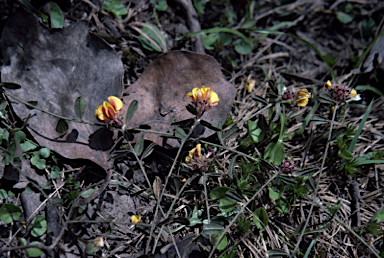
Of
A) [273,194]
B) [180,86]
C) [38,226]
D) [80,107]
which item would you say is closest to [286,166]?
[273,194]

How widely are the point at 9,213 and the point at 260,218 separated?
5.92 feet

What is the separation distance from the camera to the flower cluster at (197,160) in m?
2.09

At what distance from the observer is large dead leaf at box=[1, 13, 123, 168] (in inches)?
82.2

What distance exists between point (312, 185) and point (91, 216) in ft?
5.75

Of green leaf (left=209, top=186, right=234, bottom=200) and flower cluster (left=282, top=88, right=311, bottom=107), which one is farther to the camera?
flower cluster (left=282, top=88, right=311, bottom=107)

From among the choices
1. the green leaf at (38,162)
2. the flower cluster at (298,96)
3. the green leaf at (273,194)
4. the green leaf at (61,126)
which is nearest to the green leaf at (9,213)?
the green leaf at (38,162)

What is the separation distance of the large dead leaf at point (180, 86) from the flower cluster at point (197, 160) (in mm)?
313

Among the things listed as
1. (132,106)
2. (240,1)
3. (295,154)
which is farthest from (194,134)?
(240,1)

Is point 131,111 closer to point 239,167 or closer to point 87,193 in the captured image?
point 87,193

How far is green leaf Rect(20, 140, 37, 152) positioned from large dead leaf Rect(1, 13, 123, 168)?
8cm

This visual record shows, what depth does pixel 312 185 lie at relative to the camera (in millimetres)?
2166

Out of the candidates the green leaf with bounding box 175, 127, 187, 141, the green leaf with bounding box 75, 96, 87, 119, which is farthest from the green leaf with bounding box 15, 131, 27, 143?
the green leaf with bounding box 175, 127, 187, 141

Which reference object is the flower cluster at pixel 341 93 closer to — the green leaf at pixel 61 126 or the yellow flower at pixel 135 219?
the yellow flower at pixel 135 219

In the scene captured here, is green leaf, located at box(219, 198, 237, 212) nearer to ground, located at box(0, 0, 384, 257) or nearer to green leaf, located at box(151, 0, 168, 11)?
ground, located at box(0, 0, 384, 257)
